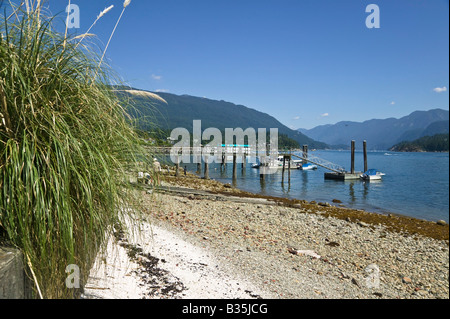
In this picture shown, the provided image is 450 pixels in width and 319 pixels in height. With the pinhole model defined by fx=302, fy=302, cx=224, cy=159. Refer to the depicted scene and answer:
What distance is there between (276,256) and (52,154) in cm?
413

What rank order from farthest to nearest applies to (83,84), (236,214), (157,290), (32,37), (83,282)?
1. (236,214)
2. (157,290)
3. (83,282)
4. (83,84)
5. (32,37)

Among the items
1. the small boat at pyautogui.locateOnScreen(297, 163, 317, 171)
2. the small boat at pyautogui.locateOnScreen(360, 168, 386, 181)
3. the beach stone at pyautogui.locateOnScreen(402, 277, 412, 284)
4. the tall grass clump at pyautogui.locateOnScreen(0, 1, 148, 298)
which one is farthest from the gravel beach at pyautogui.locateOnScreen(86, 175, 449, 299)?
the small boat at pyautogui.locateOnScreen(297, 163, 317, 171)

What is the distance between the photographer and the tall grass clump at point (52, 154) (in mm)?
1638

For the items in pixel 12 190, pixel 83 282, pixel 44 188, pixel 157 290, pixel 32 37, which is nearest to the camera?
→ pixel 12 190

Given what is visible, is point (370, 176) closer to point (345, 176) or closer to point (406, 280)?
point (345, 176)

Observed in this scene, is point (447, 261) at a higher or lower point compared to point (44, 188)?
lower

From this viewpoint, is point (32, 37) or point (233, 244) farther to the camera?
point (233, 244)

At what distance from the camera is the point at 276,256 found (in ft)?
16.5

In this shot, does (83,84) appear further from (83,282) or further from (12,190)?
(83,282)

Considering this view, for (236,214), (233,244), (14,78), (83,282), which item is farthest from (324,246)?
(14,78)

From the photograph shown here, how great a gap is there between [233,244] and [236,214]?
2.60 m

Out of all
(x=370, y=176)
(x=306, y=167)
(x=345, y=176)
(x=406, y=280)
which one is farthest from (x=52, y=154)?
(x=306, y=167)
